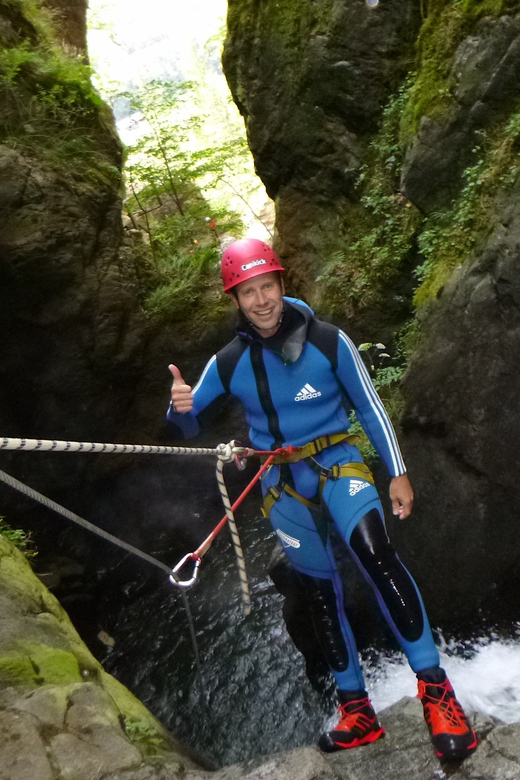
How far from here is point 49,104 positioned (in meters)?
7.11

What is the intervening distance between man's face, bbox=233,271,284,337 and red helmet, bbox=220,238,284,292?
4cm

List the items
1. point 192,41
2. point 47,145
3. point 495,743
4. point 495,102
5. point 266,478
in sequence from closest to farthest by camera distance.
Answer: point 495,743, point 266,478, point 495,102, point 47,145, point 192,41

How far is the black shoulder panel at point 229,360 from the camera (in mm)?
3289

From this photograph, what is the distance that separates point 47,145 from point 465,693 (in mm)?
7658

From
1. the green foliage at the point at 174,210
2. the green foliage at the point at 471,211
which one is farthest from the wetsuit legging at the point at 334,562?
the green foliage at the point at 174,210

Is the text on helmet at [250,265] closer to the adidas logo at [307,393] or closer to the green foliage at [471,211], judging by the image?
the adidas logo at [307,393]

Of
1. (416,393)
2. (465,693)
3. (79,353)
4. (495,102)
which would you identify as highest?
(495,102)

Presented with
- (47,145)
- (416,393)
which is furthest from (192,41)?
(416,393)

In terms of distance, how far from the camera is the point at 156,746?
9.27 feet

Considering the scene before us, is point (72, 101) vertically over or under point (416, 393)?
over

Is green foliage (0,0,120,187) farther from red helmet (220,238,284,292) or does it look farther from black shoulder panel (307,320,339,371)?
black shoulder panel (307,320,339,371)

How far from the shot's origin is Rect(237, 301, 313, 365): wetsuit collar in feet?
10.1

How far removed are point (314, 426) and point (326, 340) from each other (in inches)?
20.3

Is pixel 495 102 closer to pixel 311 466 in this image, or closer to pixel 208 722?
pixel 311 466
